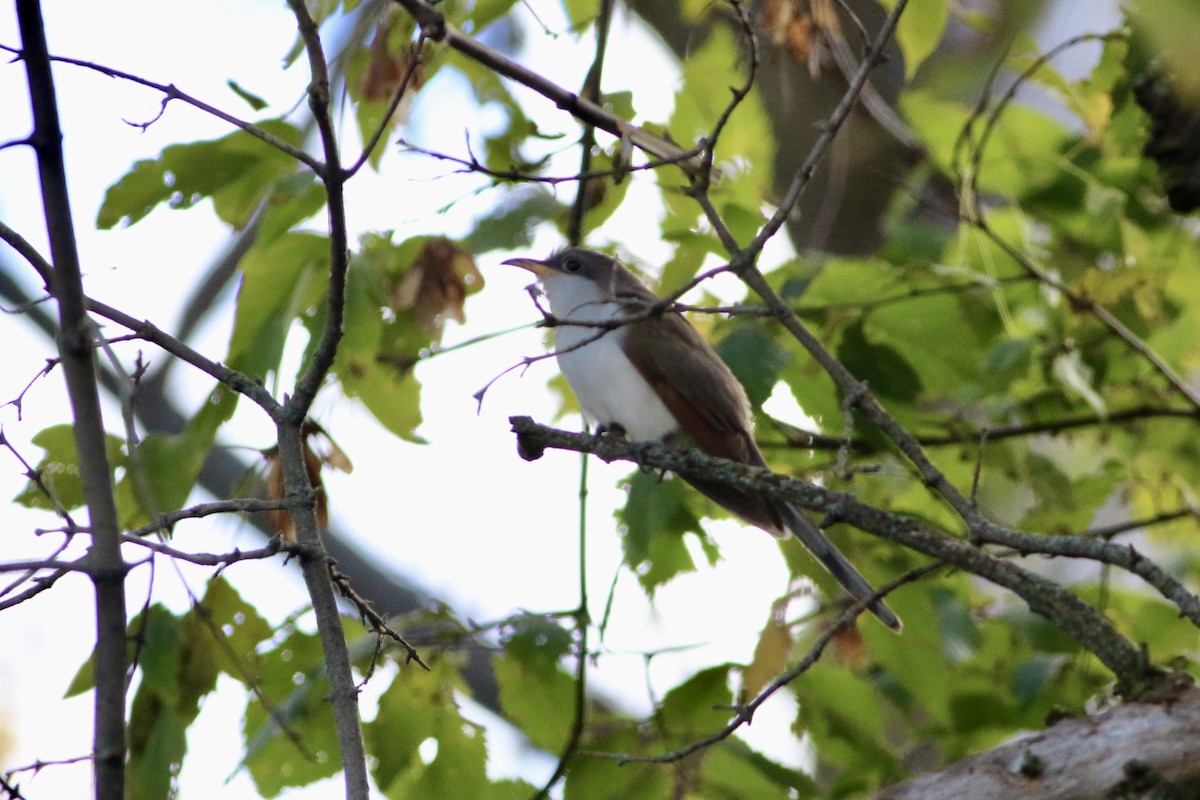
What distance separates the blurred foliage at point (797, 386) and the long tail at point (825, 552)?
73mm

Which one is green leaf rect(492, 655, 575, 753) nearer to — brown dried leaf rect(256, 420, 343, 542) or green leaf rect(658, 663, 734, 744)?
green leaf rect(658, 663, 734, 744)

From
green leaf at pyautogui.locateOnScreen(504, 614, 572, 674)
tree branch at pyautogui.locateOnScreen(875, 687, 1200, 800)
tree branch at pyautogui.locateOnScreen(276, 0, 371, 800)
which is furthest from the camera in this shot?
green leaf at pyautogui.locateOnScreen(504, 614, 572, 674)

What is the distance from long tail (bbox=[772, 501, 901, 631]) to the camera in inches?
162

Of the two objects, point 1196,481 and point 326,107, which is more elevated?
point 1196,481

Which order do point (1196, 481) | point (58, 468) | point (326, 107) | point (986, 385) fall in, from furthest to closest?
point (1196, 481) < point (986, 385) < point (58, 468) < point (326, 107)

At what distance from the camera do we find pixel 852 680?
14.1ft

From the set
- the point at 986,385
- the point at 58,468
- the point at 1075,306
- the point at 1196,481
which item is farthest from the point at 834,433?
the point at 58,468

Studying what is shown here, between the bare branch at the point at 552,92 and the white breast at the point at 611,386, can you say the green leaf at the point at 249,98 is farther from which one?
the white breast at the point at 611,386

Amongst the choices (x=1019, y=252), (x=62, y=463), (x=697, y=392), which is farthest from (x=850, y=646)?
(x=62, y=463)

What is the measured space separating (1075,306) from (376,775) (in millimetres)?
3029

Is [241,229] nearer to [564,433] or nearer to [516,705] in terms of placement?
[564,433]

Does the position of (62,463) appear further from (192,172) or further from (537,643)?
(537,643)

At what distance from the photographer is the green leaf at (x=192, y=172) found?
11.5 feet

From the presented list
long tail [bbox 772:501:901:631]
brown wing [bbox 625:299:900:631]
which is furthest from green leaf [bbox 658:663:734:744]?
brown wing [bbox 625:299:900:631]
